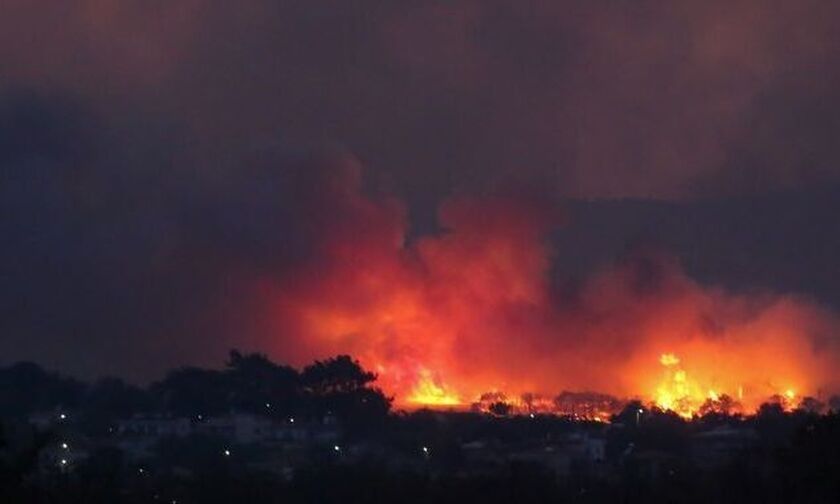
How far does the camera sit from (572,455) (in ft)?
231

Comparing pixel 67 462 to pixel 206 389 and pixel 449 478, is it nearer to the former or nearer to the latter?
pixel 449 478

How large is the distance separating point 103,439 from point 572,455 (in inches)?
673

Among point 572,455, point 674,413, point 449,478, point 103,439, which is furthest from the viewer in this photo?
point 674,413

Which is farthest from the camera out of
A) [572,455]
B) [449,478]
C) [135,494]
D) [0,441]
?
[572,455]

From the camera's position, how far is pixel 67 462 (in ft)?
206

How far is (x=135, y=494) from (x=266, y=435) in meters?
26.9

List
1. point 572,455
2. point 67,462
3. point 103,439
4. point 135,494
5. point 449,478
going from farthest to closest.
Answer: point 103,439 < point 572,455 < point 67,462 < point 449,478 < point 135,494

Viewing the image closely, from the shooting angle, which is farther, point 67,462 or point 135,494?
point 67,462

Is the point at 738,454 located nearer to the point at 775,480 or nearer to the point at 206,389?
the point at 775,480

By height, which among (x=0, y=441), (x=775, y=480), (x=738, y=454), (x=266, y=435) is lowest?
(x=0, y=441)

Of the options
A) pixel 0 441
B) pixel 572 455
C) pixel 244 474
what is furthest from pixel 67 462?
pixel 0 441

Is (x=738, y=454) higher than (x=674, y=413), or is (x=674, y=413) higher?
(x=674, y=413)

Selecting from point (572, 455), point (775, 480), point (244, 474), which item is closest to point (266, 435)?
point (572, 455)

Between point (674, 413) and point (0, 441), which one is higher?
point (674, 413)
